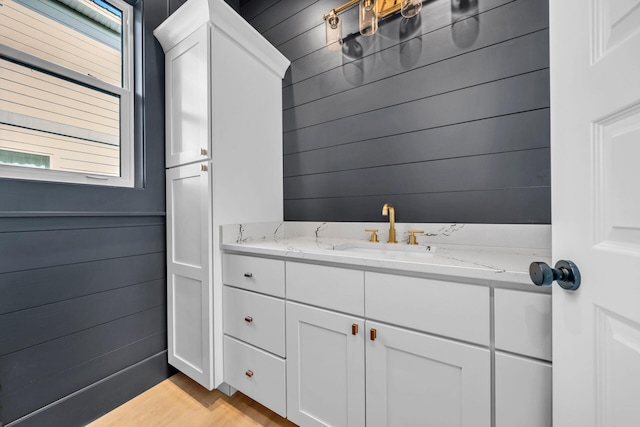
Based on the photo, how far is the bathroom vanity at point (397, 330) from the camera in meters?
0.73

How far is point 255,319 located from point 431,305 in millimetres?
860

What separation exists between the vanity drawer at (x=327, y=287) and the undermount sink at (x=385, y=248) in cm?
28

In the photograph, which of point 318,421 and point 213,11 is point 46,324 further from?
point 213,11

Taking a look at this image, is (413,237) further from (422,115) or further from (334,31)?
(334,31)

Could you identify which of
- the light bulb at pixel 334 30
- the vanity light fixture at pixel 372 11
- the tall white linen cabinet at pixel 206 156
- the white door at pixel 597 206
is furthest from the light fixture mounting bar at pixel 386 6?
the white door at pixel 597 206

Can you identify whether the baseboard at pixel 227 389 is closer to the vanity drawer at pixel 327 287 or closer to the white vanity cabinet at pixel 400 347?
the white vanity cabinet at pixel 400 347

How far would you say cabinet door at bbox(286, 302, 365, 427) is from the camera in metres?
0.99

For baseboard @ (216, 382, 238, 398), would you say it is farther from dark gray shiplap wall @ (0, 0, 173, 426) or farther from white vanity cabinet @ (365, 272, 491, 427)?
white vanity cabinet @ (365, 272, 491, 427)

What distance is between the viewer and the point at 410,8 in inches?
54.6

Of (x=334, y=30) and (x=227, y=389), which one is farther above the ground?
(x=334, y=30)

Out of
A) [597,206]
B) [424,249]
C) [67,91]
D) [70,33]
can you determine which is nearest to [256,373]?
[424,249]

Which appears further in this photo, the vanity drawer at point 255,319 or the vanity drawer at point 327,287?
the vanity drawer at point 255,319

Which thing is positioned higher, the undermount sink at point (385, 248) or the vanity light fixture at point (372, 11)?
the vanity light fixture at point (372, 11)

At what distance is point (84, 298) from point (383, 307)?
151cm
